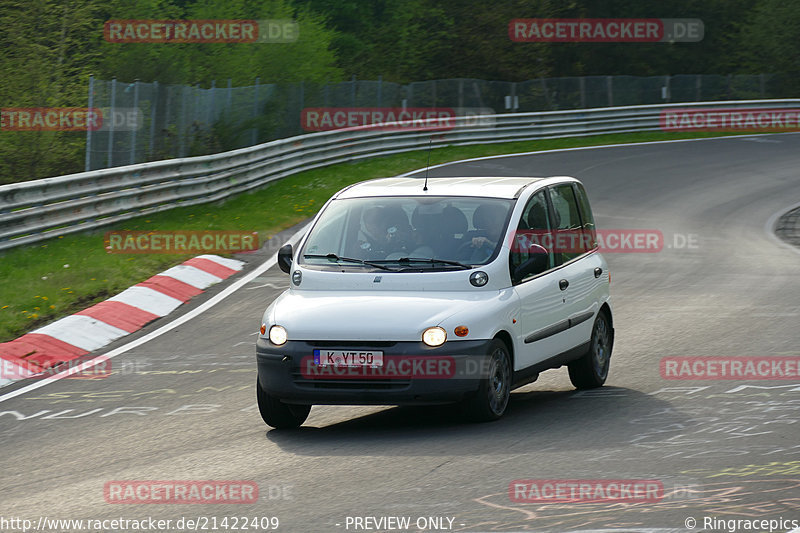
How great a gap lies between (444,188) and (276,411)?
228 cm

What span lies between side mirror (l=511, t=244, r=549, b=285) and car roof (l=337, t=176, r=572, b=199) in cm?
62

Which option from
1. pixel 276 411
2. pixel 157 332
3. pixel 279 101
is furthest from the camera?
pixel 279 101

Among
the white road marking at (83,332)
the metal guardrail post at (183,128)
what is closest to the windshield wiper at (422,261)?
the white road marking at (83,332)

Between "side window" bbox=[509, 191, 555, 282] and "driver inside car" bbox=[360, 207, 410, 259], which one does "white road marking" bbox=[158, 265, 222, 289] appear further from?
"side window" bbox=[509, 191, 555, 282]

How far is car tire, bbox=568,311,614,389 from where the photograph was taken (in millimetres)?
10148

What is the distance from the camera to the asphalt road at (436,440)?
6.37 meters

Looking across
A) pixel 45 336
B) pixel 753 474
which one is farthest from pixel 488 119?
pixel 753 474

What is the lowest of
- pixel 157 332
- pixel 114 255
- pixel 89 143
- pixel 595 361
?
pixel 157 332

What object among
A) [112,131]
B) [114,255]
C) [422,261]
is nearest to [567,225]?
[422,261]

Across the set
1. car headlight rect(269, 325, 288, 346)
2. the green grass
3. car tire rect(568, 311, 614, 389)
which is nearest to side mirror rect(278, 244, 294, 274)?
car headlight rect(269, 325, 288, 346)

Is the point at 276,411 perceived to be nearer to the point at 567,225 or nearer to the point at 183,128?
the point at 567,225

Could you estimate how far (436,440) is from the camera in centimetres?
812

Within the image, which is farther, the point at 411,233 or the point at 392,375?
the point at 411,233

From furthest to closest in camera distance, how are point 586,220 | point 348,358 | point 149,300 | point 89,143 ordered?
point 89,143 → point 149,300 → point 586,220 → point 348,358
